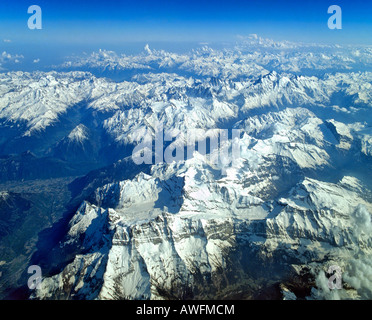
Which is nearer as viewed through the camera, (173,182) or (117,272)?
(117,272)

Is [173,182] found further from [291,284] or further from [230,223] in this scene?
[291,284]

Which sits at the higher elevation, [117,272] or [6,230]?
[117,272]

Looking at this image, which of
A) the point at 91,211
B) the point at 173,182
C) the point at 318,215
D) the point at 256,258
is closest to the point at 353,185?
the point at 318,215

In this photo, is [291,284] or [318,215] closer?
[291,284]

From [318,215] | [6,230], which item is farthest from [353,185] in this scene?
[6,230]
